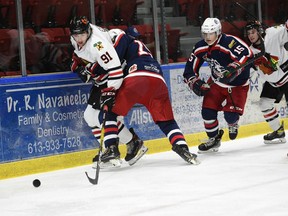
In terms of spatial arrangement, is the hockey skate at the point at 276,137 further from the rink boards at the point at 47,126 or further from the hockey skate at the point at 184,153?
the hockey skate at the point at 184,153

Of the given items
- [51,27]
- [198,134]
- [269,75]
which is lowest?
[198,134]

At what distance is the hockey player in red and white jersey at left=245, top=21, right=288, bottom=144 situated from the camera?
21.1 ft

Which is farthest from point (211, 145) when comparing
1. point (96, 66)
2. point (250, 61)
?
point (96, 66)

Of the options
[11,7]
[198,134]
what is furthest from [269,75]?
[11,7]

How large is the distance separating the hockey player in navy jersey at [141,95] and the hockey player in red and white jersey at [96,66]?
11 centimetres

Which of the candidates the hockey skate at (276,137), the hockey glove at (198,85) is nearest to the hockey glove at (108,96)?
the hockey glove at (198,85)

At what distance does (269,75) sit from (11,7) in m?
2.28

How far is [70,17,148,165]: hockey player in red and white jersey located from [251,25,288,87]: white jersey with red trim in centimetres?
150

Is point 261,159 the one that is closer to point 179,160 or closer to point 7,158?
point 179,160

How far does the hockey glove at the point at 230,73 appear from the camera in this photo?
598cm

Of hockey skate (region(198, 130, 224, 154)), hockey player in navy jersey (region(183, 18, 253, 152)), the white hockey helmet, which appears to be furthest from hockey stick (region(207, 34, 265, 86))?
hockey skate (region(198, 130, 224, 154))

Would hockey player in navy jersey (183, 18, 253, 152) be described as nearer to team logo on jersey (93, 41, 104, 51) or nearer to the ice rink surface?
the ice rink surface

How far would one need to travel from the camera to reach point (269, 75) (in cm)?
662

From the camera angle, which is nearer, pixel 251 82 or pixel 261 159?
pixel 261 159
